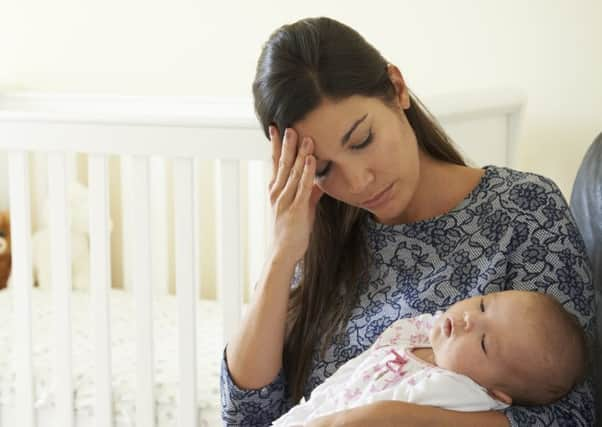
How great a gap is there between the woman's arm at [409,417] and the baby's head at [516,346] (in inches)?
1.5

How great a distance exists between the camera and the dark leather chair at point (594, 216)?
5.06 feet

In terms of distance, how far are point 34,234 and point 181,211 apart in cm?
119

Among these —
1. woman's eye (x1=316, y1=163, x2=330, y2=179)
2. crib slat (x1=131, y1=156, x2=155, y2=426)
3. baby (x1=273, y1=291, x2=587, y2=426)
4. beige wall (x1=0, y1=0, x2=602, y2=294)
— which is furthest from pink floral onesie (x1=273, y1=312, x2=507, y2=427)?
beige wall (x1=0, y1=0, x2=602, y2=294)

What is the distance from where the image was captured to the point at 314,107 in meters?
1.35

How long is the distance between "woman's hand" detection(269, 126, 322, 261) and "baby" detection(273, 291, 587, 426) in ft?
0.76

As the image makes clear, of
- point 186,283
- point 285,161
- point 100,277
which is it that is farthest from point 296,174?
point 100,277

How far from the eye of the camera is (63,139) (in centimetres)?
199

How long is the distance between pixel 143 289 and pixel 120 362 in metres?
0.34

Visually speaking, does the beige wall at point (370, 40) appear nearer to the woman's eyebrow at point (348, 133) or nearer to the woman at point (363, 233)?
the woman at point (363, 233)

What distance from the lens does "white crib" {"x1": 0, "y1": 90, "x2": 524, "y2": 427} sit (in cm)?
188

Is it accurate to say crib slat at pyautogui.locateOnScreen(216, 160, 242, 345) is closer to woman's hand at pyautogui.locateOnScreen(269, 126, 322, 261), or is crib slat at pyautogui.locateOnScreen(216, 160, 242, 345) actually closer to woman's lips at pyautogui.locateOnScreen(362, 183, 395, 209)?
woman's hand at pyautogui.locateOnScreen(269, 126, 322, 261)

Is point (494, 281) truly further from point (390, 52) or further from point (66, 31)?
point (66, 31)

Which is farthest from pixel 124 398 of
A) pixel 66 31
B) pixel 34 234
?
pixel 66 31

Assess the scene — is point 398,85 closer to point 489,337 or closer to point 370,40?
point 489,337
